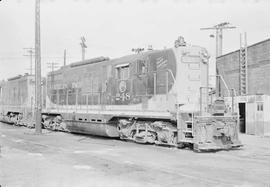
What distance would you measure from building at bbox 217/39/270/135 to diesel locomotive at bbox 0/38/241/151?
8.71 ft

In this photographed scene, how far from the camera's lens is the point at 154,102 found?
12.0 metres

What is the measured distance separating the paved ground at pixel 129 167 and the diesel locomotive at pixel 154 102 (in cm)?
72

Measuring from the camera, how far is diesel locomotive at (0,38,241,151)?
10.8m

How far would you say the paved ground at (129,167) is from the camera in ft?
21.1

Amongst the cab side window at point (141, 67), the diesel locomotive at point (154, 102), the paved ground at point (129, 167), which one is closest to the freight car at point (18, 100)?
the diesel locomotive at point (154, 102)

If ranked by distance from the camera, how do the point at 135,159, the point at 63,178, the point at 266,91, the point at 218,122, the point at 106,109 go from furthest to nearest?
the point at 266,91 → the point at 106,109 → the point at 218,122 → the point at 135,159 → the point at 63,178

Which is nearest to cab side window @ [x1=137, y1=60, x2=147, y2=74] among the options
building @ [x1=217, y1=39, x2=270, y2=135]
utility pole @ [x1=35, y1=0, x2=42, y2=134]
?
building @ [x1=217, y1=39, x2=270, y2=135]

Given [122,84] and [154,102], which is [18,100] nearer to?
[122,84]

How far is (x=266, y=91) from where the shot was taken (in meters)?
19.8

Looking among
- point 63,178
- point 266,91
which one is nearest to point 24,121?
point 266,91

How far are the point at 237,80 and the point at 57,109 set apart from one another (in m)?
11.7

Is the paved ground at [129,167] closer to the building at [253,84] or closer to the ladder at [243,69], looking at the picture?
the building at [253,84]

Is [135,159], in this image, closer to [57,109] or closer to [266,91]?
[57,109]

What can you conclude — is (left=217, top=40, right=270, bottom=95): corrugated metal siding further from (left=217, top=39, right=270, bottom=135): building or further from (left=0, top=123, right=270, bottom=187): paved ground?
(left=0, top=123, right=270, bottom=187): paved ground
